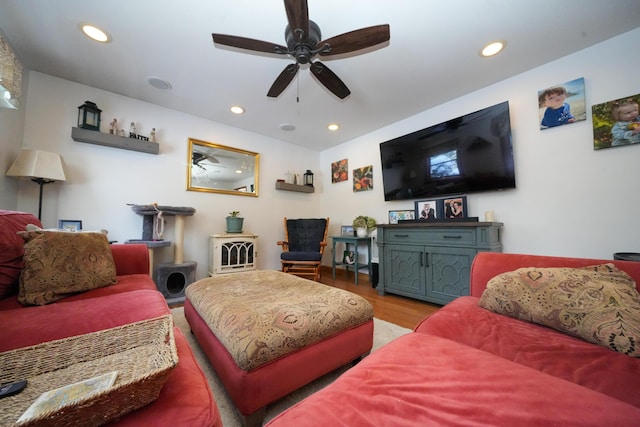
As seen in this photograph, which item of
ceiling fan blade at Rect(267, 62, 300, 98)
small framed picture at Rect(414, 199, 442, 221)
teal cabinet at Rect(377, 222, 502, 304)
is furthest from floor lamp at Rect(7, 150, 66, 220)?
small framed picture at Rect(414, 199, 442, 221)

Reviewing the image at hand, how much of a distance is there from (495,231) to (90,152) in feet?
14.7

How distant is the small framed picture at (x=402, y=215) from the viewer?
3.15 m

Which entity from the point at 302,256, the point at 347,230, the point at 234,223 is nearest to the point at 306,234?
the point at 302,256

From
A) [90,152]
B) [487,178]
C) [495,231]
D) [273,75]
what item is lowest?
[495,231]

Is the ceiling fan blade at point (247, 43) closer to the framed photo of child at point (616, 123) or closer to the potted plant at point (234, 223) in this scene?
the potted plant at point (234, 223)

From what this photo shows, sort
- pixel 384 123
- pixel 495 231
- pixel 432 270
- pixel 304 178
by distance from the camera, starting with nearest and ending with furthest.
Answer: pixel 495 231 < pixel 432 270 < pixel 384 123 < pixel 304 178

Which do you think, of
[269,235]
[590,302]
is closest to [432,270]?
[590,302]

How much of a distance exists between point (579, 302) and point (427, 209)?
2.09 meters

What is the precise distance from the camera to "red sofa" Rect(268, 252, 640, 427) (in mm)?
506

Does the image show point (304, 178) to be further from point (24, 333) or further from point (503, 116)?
point (24, 333)

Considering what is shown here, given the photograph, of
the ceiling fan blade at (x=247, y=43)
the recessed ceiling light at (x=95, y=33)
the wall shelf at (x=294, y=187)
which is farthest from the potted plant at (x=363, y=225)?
the recessed ceiling light at (x=95, y=33)

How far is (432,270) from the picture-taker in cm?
242

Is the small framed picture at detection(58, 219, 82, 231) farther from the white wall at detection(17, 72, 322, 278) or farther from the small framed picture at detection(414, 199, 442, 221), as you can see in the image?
the small framed picture at detection(414, 199, 442, 221)

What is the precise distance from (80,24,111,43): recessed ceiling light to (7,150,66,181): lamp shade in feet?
3.76
